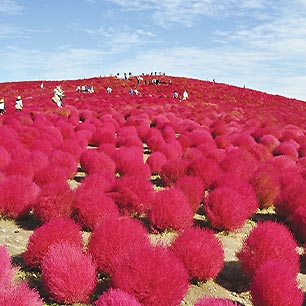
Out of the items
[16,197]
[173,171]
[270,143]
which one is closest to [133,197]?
[16,197]

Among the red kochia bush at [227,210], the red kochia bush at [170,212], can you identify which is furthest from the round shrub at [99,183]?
the red kochia bush at [227,210]

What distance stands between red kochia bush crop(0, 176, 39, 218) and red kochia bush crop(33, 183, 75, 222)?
0.22m

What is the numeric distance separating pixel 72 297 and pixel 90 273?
0.25 metres

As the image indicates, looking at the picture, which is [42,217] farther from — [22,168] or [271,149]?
[271,149]

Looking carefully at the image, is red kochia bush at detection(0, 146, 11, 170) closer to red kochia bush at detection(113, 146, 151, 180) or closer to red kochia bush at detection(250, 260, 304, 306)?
red kochia bush at detection(113, 146, 151, 180)

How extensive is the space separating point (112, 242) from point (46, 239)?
0.68 meters

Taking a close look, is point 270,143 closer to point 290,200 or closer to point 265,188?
point 265,188

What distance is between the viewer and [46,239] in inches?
173

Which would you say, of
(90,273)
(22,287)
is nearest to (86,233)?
(90,273)

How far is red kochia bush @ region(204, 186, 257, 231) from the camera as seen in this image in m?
5.91

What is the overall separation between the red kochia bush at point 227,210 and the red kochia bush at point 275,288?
77.6 inches

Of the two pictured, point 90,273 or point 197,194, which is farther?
point 197,194

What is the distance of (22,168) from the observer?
24.3 feet

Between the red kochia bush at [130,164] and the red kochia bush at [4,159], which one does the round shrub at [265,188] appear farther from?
the red kochia bush at [4,159]
